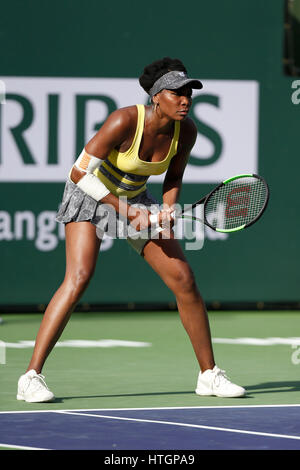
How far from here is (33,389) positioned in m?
5.11

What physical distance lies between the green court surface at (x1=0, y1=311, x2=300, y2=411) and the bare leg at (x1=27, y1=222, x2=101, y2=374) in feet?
0.88

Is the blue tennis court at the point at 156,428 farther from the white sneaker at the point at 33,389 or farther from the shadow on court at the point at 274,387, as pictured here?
the shadow on court at the point at 274,387

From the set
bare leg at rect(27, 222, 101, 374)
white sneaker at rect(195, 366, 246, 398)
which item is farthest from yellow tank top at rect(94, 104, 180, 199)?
white sneaker at rect(195, 366, 246, 398)

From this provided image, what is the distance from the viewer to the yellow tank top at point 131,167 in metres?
5.23

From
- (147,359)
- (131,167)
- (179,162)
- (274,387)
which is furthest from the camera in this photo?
(147,359)

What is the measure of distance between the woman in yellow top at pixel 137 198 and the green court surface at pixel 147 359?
0.24 m

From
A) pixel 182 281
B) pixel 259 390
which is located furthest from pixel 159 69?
pixel 259 390

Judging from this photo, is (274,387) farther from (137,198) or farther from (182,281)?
(137,198)

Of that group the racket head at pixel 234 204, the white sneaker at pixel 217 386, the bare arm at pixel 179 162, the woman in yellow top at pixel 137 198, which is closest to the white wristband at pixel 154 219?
the woman in yellow top at pixel 137 198

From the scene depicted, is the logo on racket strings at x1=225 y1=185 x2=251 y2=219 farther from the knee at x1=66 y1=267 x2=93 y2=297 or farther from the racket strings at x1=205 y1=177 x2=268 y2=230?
the knee at x1=66 y1=267 x2=93 y2=297

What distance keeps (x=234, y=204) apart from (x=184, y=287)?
560 mm

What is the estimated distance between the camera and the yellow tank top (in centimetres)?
523
